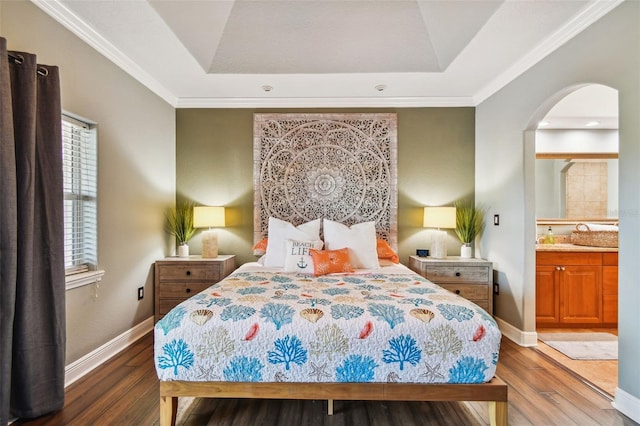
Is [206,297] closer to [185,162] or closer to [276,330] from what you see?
[276,330]

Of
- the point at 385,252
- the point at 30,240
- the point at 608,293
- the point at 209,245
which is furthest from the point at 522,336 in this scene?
the point at 30,240

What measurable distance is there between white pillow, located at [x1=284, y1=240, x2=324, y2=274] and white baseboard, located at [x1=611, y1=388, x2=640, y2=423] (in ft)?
7.34

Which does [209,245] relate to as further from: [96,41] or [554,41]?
[554,41]

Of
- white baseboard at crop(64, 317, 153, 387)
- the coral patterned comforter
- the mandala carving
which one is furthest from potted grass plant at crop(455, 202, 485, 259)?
white baseboard at crop(64, 317, 153, 387)

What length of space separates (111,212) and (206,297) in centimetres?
141

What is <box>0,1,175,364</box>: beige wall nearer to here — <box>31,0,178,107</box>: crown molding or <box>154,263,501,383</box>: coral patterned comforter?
<box>31,0,178,107</box>: crown molding

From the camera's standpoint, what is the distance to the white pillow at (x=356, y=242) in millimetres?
3215

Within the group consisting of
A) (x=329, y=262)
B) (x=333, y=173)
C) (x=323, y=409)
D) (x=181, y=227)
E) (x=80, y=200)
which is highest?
(x=333, y=173)

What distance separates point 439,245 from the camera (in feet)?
12.1

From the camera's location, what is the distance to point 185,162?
158 inches

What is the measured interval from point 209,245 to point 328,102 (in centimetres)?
215

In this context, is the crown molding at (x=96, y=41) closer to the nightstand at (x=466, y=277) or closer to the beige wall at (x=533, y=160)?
the nightstand at (x=466, y=277)

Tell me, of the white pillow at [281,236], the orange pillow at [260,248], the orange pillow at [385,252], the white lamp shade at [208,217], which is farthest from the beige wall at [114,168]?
the orange pillow at [385,252]

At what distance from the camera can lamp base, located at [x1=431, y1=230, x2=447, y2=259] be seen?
3676mm
